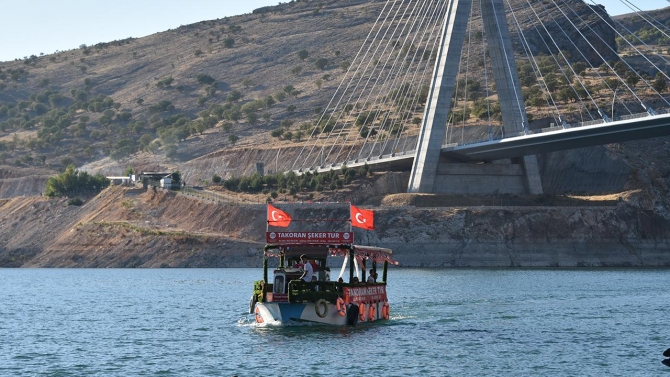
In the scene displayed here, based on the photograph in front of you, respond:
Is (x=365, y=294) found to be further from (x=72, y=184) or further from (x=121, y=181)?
(x=121, y=181)

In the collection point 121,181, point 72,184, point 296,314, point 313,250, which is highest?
point 121,181

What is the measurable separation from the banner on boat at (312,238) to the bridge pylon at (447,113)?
56616 mm

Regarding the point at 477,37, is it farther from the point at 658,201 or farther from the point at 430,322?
the point at 430,322

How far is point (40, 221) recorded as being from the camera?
12712cm

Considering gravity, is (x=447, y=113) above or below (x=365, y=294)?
above

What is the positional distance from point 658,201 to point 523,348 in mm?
71381

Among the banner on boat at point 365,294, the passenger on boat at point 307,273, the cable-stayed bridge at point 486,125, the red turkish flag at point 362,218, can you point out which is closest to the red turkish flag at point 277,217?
the passenger on boat at point 307,273

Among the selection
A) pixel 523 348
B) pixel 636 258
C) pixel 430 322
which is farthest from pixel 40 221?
pixel 523 348

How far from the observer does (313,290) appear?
48312 mm

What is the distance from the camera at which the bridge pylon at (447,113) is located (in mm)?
105438

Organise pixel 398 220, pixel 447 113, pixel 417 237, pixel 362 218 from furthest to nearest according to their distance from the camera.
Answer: pixel 447 113 → pixel 398 220 → pixel 417 237 → pixel 362 218

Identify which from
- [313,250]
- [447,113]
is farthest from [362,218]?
[447,113]

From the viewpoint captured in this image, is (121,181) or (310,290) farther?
(121,181)

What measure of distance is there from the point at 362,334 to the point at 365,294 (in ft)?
11.0
